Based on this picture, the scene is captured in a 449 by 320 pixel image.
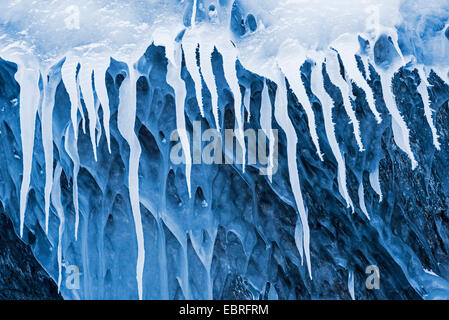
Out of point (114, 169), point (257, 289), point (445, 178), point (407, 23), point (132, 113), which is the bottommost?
point (257, 289)

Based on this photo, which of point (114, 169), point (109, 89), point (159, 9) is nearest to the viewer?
point (159, 9)

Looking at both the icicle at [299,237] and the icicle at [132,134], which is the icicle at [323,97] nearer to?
the icicle at [299,237]

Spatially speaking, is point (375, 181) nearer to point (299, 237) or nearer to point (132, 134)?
point (299, 237)

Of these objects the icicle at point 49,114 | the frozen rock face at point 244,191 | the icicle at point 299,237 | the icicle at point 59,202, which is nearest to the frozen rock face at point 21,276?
the frozen rock face at point 244,191

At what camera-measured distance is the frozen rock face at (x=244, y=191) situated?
185 cm

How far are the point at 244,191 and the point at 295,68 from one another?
2.04 ft

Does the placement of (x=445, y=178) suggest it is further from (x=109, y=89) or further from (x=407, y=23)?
(x=109, y=89)

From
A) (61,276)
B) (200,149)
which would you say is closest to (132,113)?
(200,149)

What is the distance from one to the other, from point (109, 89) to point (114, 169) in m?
0.35

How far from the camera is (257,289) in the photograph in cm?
211

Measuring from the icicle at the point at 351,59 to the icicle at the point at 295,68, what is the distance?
0.14m

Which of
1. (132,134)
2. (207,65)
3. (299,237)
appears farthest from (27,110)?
(299,237)

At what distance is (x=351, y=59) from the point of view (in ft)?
5.65

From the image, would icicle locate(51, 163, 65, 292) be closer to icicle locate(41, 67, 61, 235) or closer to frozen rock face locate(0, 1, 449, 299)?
frozen rock face locate(0, 1, 449, 299)
